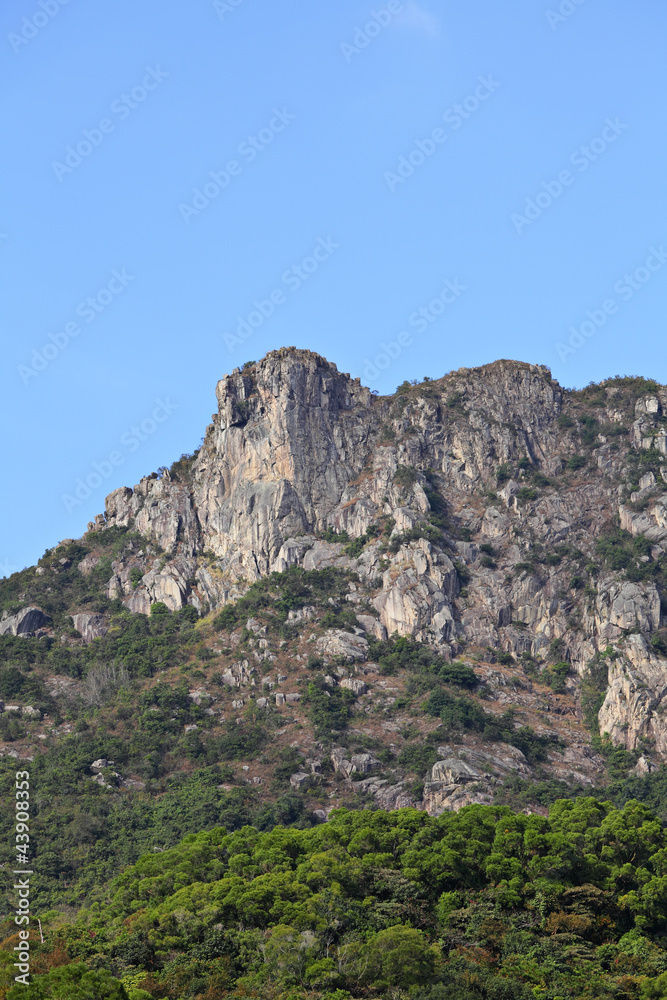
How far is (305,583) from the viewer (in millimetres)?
109062

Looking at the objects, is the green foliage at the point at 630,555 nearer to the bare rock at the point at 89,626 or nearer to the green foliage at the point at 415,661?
the green foliage at the point at 415,661

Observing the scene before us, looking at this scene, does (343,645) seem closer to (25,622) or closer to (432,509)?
(432,509)

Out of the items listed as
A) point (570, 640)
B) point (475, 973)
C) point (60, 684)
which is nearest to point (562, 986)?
point (475, 973)

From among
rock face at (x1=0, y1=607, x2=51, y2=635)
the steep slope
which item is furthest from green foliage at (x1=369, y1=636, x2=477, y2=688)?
rock face at (x1=0, y1=607, x2=51, y2=635)

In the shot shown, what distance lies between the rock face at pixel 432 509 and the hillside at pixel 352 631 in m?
0.22

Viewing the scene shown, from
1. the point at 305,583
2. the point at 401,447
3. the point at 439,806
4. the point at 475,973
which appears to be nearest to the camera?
the point at 475,973

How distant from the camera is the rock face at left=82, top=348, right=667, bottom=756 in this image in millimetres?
103938

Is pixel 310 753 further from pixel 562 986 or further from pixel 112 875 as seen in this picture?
pixel 562 986

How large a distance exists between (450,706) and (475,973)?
147 ft

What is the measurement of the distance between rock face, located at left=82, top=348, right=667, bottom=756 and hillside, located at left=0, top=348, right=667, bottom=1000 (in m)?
0.22

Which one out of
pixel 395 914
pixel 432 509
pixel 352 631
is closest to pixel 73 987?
pixel 395 914

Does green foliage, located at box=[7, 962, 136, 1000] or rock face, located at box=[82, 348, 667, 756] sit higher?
rock face, located at box=[82, 348, 667, 756]

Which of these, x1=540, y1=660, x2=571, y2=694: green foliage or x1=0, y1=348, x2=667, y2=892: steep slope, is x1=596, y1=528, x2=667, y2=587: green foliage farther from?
x1=540, y1=660, x2=571, y2=694: green foliage

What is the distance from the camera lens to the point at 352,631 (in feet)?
341
